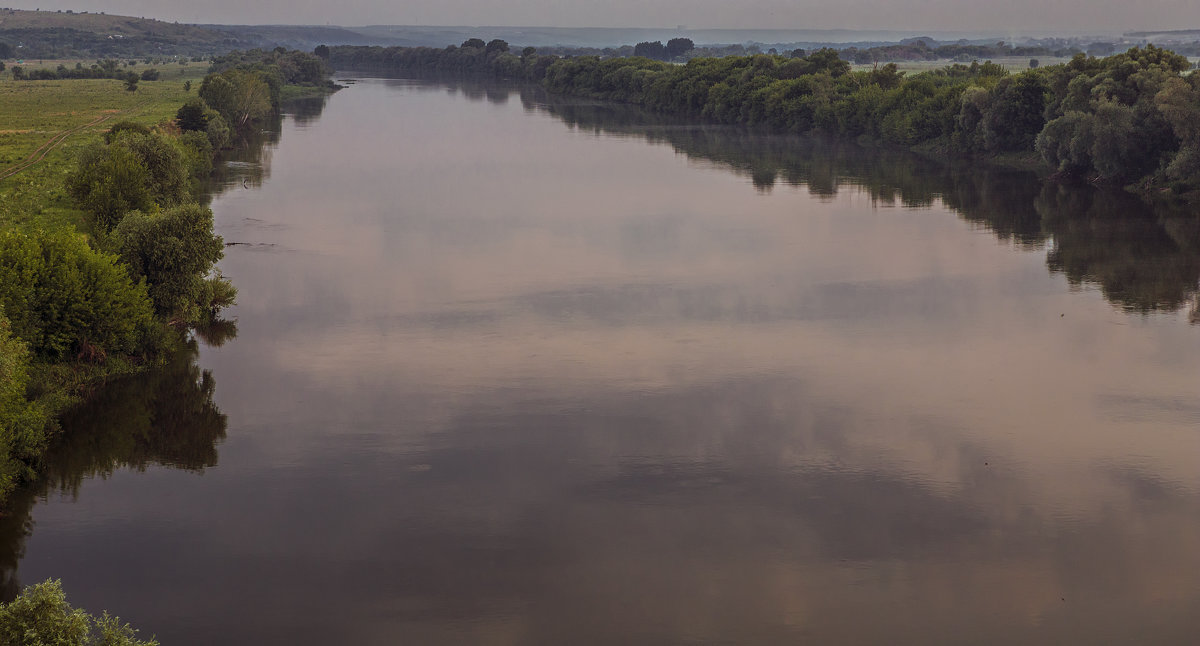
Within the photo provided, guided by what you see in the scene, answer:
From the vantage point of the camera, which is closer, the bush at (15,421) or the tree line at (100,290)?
the bush at (15,421)

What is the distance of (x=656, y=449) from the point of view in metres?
24.9

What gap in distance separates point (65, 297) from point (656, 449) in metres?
14.2

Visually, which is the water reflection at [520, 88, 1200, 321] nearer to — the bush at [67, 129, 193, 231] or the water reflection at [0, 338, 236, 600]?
the water reflection at [0, 338, 236, 600]

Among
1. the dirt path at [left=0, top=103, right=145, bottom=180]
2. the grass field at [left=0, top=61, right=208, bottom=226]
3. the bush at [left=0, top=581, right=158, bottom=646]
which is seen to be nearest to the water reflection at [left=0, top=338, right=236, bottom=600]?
the bush at [left=0, top=581, right=158, bottom=646]

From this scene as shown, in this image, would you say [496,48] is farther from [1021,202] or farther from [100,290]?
[100,290]

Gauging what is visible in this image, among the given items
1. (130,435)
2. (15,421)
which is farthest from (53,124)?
(15,421)

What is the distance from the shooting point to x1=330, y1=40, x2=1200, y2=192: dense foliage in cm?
5700

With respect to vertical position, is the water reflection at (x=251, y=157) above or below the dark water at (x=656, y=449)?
above

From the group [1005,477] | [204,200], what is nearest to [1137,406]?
[1005,477]

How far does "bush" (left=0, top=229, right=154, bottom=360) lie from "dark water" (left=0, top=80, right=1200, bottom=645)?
158cm

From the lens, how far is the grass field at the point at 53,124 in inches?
1720

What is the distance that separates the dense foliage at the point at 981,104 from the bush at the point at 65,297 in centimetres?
4817

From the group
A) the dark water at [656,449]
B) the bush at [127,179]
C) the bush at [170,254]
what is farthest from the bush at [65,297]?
the bush at [127,179]

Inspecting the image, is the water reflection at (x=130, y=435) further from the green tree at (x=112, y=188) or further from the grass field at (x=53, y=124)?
the grass field at (x=53, y=124)
